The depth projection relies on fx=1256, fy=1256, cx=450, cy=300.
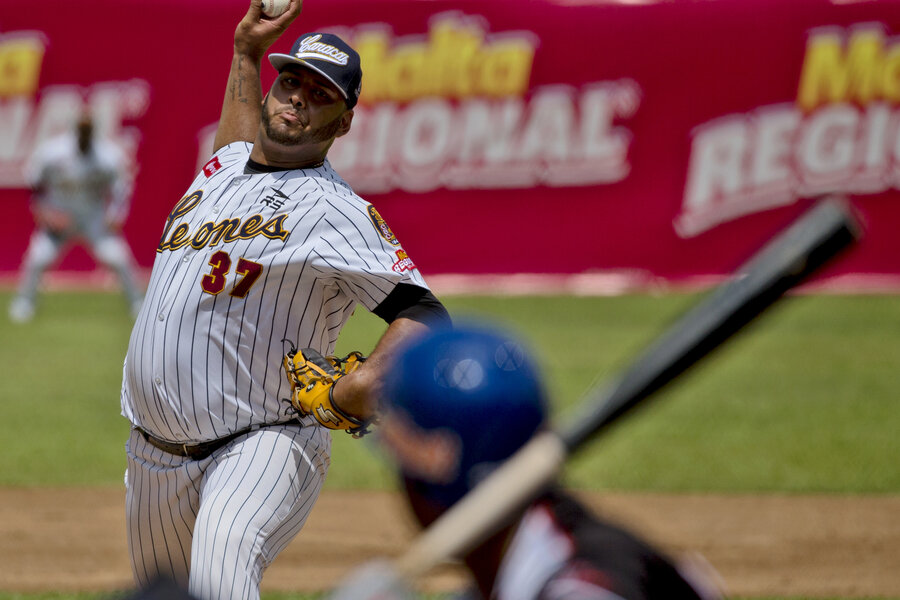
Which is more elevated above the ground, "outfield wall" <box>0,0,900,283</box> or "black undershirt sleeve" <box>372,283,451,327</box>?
"black undershirt sleeve" <box>372,283,451,327</box>

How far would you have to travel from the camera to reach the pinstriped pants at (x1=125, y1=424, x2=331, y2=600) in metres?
3.42

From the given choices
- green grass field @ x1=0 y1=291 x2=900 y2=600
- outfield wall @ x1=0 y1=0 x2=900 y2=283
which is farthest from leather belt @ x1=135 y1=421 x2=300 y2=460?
outfield wall @ x1=0 y1=0 x2=900 y2=283

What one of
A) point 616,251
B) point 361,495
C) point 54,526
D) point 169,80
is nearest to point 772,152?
point 616,251

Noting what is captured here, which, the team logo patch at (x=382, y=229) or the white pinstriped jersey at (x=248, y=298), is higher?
the team logo patch at (x=382, y=229)

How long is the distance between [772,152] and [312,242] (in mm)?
15207

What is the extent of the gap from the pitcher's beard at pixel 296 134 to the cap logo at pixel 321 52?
7.2 inches

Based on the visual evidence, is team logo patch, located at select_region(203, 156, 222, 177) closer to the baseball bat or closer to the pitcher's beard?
the pitcher's beard

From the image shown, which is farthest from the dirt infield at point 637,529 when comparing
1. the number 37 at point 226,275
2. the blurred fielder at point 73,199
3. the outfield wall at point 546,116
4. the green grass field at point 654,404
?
the outfield wall at point 546,116

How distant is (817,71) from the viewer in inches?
707

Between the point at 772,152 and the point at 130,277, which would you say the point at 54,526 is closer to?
the point at 130,277

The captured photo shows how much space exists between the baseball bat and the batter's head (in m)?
0.03

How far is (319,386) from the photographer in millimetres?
3469

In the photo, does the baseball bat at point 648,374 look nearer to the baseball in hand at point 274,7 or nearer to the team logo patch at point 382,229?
the team logo patch at point 382,229

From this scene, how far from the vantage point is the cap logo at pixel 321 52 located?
151 inches
